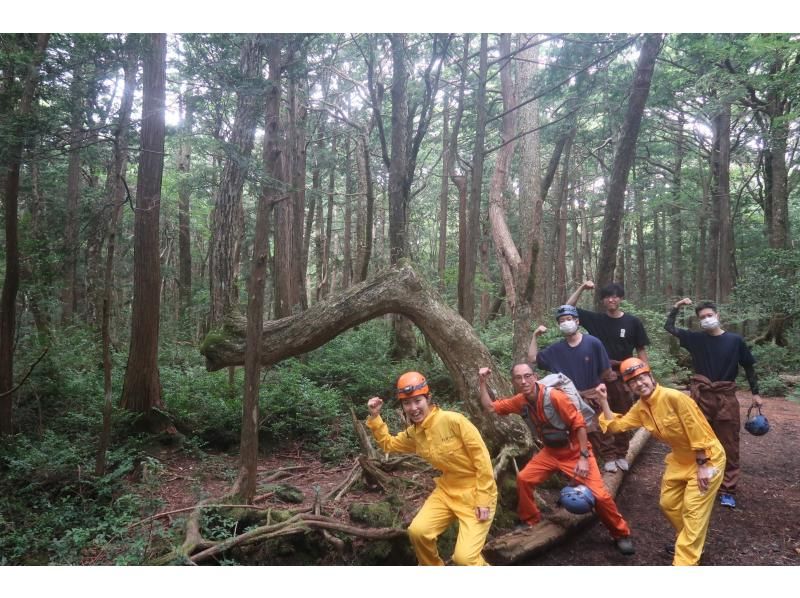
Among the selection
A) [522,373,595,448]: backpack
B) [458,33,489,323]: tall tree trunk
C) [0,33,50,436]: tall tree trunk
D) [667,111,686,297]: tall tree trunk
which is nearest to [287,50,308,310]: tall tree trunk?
[458,33,489,323]: tall tree trunk

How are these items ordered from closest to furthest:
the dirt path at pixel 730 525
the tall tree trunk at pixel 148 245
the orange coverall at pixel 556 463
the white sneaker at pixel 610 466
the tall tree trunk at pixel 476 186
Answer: the dirt path at pixel 730 525 → the orange coverall at pixel 556 463 → the white sneaker at pixel 610 466 → the tall tree trunk at pixel 148 245 → the tall tree trunk at pixel 476 186

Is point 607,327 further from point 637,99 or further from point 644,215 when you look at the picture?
point 644,215

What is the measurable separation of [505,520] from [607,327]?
8.11 feet

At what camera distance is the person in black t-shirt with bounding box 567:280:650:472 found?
5617 millimetres

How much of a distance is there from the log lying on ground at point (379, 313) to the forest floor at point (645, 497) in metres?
1.30

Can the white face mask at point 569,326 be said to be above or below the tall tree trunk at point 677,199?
below

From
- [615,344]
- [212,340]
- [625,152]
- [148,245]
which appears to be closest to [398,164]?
[625,152]

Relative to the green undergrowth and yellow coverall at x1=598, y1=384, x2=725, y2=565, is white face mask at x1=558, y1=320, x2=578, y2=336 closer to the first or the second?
yellow coverall at x1=598, y1=384, x2=725, y2=565

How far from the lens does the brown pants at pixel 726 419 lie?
5133 millimetres

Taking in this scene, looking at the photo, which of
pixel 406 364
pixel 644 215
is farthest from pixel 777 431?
pixel 644 215

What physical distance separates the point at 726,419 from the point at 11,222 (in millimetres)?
8826

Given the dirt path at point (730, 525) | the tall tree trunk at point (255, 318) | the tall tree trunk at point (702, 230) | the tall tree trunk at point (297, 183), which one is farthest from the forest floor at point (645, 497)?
the tall tree trunk at point (702, 230)

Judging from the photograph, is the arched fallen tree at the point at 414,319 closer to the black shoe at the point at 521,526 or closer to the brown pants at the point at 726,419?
the black shoe at the point at 521,526

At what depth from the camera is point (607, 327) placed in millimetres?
5777
